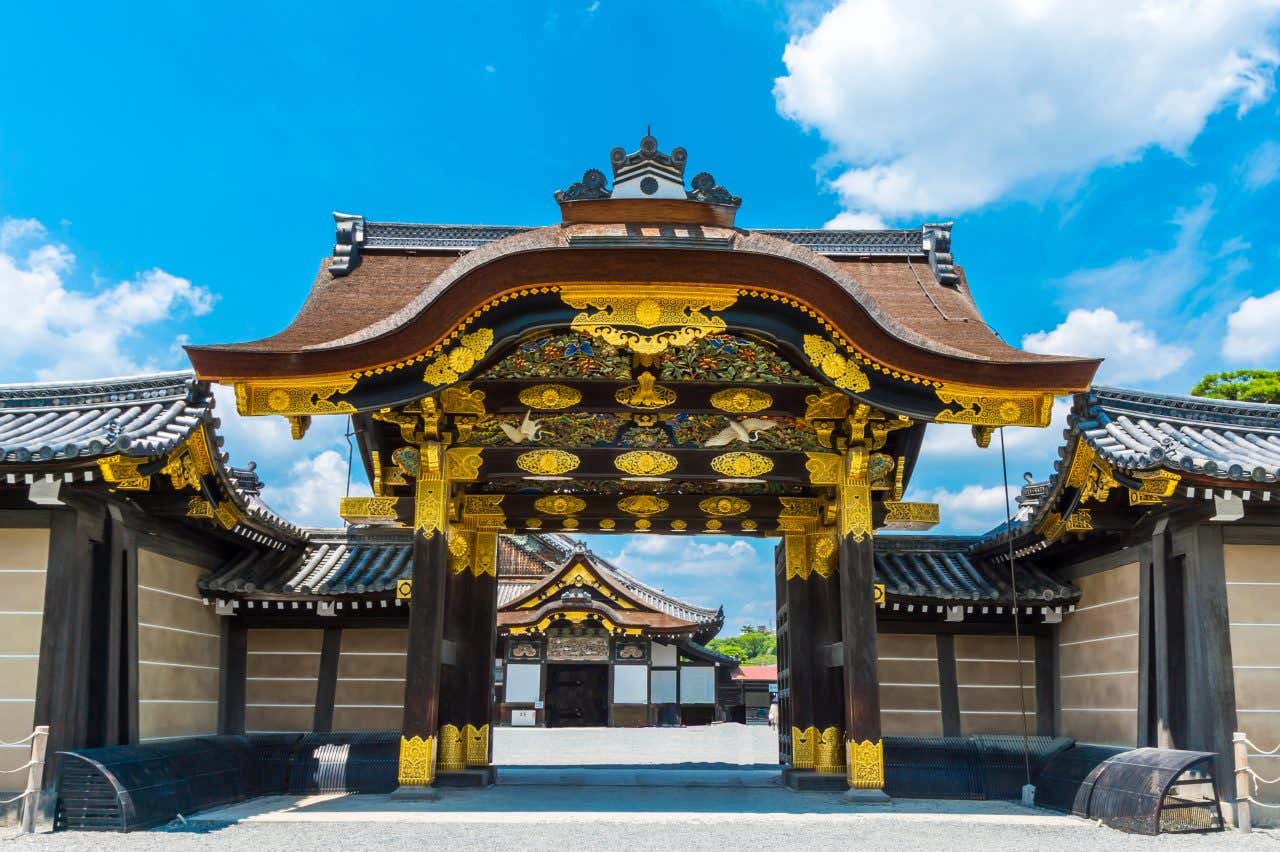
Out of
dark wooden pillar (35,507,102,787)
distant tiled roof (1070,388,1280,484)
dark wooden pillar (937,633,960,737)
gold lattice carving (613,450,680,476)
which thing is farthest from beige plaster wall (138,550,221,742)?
distant tiled roof (1070,388,1280,484)

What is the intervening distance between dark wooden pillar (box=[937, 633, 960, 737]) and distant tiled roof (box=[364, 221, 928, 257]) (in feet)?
16.4

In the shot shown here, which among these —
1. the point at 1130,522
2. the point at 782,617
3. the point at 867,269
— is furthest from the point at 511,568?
the point at 1130,522

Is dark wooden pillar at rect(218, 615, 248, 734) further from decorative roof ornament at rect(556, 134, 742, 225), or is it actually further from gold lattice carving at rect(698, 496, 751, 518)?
decorative roof ornament at rect(556, 134, 742, 225)

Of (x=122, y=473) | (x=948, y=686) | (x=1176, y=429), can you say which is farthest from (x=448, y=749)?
(x=1176, y=429)

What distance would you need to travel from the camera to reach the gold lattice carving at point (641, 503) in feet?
41.5

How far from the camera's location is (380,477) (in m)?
11.5

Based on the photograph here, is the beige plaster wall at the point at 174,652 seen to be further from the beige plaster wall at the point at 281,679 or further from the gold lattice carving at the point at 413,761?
the gold lattice carving at the point at 413,761

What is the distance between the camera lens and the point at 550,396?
1040 cm

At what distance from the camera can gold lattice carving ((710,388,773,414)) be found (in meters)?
10.4

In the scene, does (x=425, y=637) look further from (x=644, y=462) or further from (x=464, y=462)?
(x=644, y=462)

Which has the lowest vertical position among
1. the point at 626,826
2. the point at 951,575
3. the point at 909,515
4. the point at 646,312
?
the point at 626,826

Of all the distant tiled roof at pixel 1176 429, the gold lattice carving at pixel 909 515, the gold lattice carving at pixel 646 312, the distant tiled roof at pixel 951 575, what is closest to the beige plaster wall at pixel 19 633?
the gold lattice carving at pixel 646 312

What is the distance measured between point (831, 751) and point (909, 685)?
4.74ft

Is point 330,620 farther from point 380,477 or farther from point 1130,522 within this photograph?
point 1130,522
